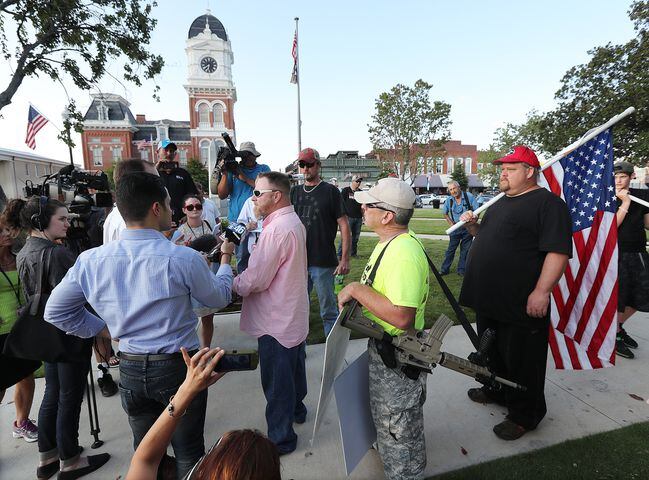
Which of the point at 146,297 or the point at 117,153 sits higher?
the point at 117,153

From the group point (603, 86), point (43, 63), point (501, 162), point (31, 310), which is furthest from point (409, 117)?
point (31, 310)

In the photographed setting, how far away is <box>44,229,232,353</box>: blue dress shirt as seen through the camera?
5.16 feet

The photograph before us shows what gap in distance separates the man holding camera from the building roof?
62.9 metres

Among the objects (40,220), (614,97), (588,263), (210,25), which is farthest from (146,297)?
(210,25)

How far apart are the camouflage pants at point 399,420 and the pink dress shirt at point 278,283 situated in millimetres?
630

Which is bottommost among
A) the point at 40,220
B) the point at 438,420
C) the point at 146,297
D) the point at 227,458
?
the point at 438,420

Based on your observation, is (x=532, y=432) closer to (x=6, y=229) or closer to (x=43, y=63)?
(x=6, y=229)

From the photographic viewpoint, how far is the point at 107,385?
339cm

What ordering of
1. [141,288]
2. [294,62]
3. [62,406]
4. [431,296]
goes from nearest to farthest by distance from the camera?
1. [141,288]
2. [62,406]
3. [431,296]
4. [294,62]

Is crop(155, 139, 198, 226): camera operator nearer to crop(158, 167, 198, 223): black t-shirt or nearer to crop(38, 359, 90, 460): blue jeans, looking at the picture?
crop(158, 167, 198, 223): black t-shirt

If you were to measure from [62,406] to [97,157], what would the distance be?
6444 cm

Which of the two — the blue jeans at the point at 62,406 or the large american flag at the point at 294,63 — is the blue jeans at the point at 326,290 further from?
the large american flag at the point at 294,63

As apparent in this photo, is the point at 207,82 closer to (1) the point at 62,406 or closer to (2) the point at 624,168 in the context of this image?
(2) the point at 624,168

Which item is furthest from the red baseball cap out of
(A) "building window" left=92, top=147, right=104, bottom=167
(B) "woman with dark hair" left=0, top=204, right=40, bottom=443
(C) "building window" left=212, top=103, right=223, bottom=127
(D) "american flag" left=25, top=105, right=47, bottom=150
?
(A) "building window" left=92, top=147, right=104, bottom=167
